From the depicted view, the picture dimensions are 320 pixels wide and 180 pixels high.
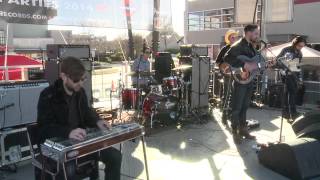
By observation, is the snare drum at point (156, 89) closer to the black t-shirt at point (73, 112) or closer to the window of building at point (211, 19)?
the black t-shirt at point (73, 112)

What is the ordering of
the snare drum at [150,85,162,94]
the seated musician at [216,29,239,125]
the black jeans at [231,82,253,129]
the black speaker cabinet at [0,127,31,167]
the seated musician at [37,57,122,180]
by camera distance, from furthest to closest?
the snare drum at [150,85,162,94] < the seated musician at [216,29,239,125] < the black jeans at [231,82,253,129] < the black speaker cabinet at [0,127,31,167] < the seated musician at [37,57,122,180]

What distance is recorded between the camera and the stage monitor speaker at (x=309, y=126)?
452 centimetres

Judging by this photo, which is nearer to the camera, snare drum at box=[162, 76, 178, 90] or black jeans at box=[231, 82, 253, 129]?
black jeans at box=[231, 82, 253, 129]

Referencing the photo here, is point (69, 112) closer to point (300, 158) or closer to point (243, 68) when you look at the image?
point (300, 158)

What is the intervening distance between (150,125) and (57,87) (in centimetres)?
370

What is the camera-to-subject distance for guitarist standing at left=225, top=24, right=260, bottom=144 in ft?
18.0

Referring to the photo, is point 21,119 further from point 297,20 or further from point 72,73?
point 297,20

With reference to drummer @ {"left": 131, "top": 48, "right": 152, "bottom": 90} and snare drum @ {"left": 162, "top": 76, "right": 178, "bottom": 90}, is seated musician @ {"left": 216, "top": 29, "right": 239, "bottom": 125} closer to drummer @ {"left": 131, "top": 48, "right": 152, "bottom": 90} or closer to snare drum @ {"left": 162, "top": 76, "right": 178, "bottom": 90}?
snare drum @ {"left": 162, "top": 76, "right": 178, "bottom": 90}

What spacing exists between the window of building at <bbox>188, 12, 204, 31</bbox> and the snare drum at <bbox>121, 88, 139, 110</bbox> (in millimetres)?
21351

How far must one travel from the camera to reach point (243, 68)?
5.49 m

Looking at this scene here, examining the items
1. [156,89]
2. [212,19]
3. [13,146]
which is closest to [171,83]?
[156,89]

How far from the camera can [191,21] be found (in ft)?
96.6

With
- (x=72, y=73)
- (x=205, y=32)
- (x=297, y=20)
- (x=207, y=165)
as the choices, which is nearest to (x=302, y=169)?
(x=207, y=165)

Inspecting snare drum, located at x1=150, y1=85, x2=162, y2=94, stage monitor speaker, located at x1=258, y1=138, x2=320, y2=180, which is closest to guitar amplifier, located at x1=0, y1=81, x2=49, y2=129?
snare drum, located at x1=150, y1=85, x2=162, y2=94
